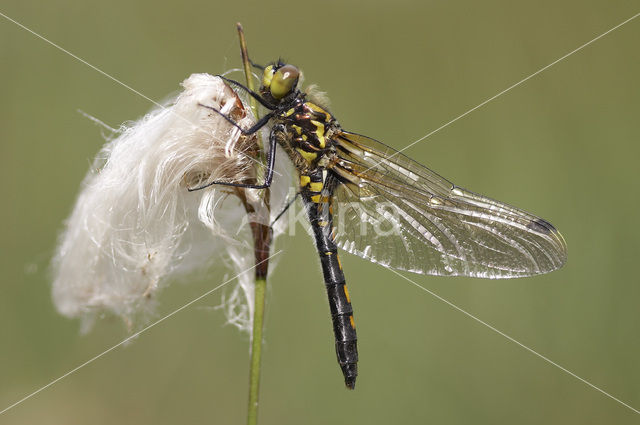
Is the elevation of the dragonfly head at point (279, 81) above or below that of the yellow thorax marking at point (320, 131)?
above

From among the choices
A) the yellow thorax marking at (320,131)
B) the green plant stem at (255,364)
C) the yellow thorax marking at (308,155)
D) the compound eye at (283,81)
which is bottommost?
the green plant stem at (255,364)

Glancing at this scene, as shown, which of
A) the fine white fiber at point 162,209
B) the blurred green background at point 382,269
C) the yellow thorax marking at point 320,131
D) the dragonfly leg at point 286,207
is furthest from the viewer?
the blurred green background at point 382,269

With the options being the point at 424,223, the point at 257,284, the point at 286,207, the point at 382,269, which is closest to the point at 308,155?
the point at 286,207

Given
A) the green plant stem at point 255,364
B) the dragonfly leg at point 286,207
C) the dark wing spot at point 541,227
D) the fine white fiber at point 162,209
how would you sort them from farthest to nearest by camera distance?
the dark wing spot at point 541,227
the dragonfly leg at point 286,207
the fine white fiber at point 162,209
the green plant stem at point 255,364

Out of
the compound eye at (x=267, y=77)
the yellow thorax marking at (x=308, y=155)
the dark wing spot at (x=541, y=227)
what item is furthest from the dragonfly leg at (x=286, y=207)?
the dark wing spot at (x=541, y=227)

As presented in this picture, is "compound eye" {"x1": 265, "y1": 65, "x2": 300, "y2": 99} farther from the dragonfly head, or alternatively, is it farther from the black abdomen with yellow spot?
the black abdomen with yellow spot

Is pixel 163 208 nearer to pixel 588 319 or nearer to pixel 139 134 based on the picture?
pixel 139 134

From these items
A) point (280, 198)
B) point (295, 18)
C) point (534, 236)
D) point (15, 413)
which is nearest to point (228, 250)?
point (280, 198)

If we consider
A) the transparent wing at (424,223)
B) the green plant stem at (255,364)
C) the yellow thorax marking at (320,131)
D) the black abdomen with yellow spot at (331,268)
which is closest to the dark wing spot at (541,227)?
the transparent wing at (424,223)

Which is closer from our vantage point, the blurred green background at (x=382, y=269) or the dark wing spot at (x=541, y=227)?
the dark wing spot at (x=541, y=227)

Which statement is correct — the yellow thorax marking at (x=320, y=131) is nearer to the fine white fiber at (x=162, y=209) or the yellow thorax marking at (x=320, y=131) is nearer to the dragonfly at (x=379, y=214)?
the dragonfly at (x=379, y=214)
